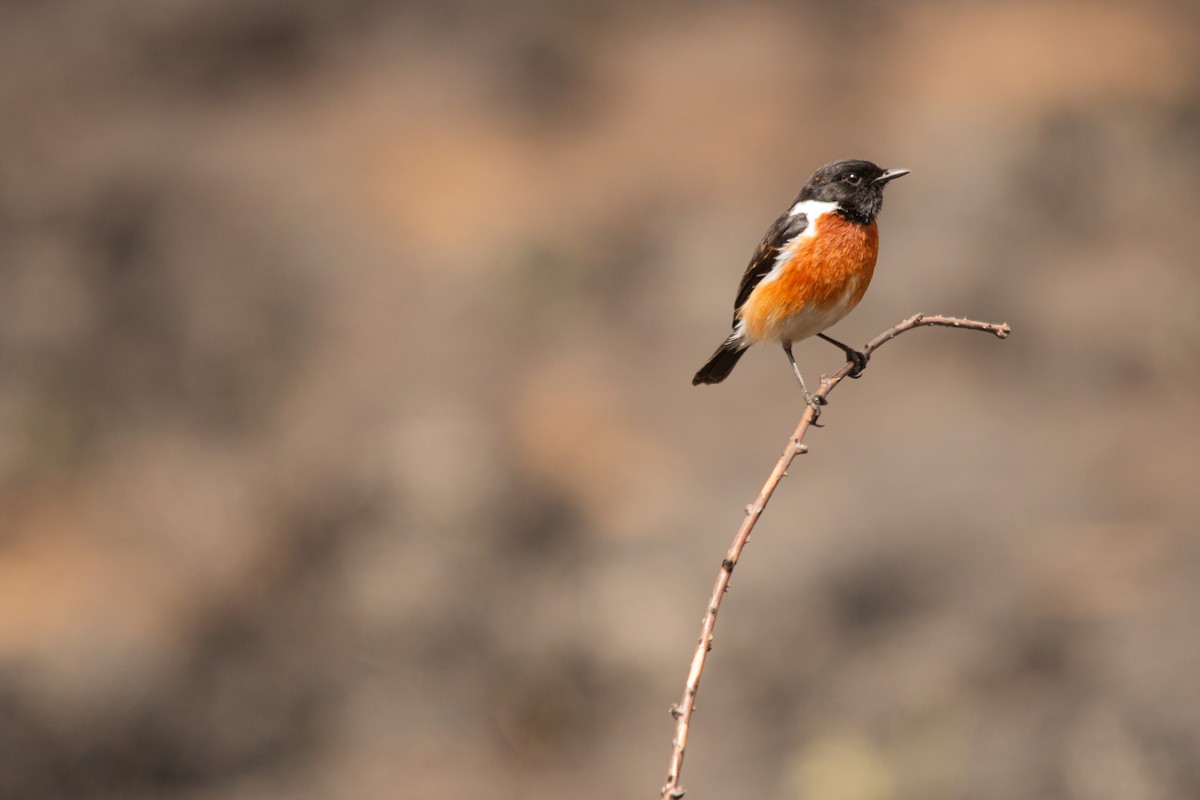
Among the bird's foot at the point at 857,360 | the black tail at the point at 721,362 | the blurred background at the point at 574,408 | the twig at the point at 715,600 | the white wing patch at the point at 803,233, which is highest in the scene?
the blurred background at the point at 574,408

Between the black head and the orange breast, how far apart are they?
0.05 m

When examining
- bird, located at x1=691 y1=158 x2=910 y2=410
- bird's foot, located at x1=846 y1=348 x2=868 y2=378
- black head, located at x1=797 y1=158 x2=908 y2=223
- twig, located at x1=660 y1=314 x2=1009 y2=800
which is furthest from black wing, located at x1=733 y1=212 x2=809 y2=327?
twig, located at x1=660 y1=314 x2=1009 y2=800

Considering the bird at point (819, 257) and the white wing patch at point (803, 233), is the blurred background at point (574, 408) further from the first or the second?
the white wing patch at point (803, 233)

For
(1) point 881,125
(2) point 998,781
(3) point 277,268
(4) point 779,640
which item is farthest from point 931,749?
(3) point 277,268

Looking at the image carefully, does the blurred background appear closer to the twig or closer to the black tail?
the black tail

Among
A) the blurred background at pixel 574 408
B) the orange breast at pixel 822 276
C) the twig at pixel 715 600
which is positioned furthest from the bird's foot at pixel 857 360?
the blurred background at pixel 574 408

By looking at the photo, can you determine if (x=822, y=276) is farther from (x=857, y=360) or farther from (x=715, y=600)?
(x=715, y=600)

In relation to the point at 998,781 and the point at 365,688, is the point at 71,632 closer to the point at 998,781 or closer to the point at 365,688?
the point at 365,688

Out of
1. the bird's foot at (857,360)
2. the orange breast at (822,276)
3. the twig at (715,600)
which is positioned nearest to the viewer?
the twig at (715,600)

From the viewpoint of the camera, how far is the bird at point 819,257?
17.5 ft

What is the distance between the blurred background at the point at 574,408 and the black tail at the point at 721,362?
5.28 m

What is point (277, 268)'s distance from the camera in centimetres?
1549

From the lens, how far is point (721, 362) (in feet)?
19.0

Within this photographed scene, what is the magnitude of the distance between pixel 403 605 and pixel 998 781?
592 centimetres
